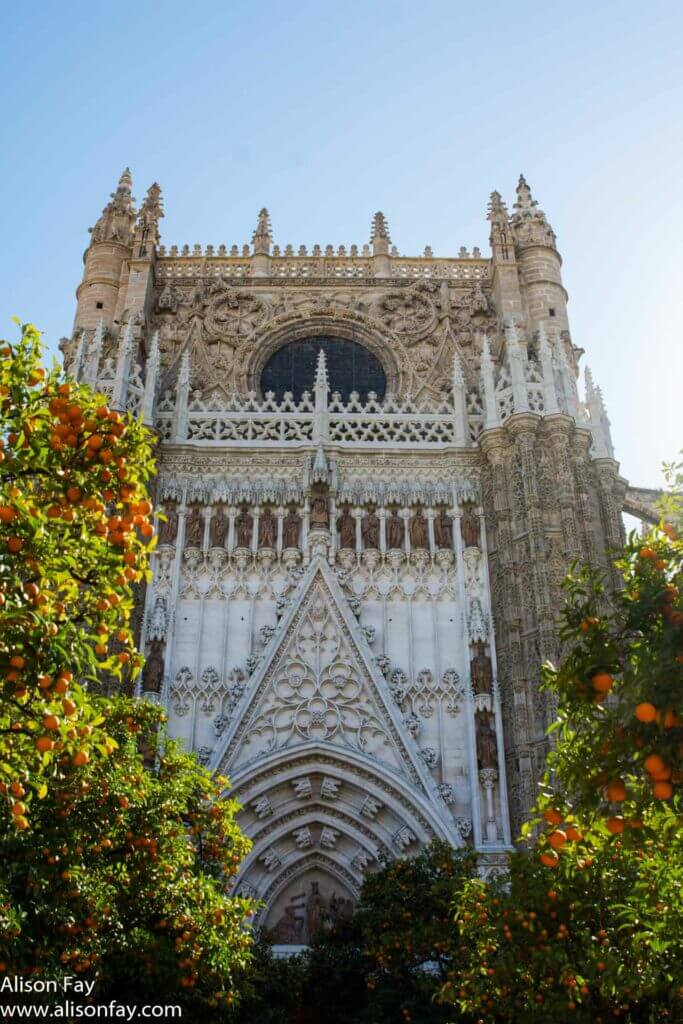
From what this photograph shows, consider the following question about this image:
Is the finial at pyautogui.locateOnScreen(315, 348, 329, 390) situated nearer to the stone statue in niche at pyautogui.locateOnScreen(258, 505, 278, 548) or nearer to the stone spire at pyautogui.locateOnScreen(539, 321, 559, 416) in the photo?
the stone statue in niche at pyautogui.locateOnScreen(258, 505, 278, 548)

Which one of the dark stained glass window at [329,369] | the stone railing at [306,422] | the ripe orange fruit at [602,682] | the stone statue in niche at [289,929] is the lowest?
the ripe orange fruit at [602,682]

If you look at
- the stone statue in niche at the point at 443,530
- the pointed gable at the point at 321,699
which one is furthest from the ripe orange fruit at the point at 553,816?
the stone statue in niche at the point at 443,530

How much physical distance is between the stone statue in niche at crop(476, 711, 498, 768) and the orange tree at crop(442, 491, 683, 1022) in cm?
542

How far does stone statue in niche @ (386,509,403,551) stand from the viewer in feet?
58.1

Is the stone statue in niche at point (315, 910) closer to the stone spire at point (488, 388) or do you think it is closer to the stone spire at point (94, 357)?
the stone spire at point (488, 388)

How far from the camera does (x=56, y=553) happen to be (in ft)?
19.0

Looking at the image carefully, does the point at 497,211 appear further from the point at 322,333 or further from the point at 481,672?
the point at 481,672

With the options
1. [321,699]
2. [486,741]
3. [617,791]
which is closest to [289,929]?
[321,699]

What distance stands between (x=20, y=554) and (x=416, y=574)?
40.1ft

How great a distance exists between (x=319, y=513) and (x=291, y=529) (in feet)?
1.96

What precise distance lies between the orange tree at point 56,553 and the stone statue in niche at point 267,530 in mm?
11134

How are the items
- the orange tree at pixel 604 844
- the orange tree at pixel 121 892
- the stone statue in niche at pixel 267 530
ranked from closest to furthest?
the orange tree at pixel 604 844 < the orange tree at pixel 121 892 < the stone statue in niche at pixel 267 530

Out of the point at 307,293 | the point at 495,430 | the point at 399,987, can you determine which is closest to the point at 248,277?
the point at 307,293

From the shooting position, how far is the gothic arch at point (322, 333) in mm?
20891
